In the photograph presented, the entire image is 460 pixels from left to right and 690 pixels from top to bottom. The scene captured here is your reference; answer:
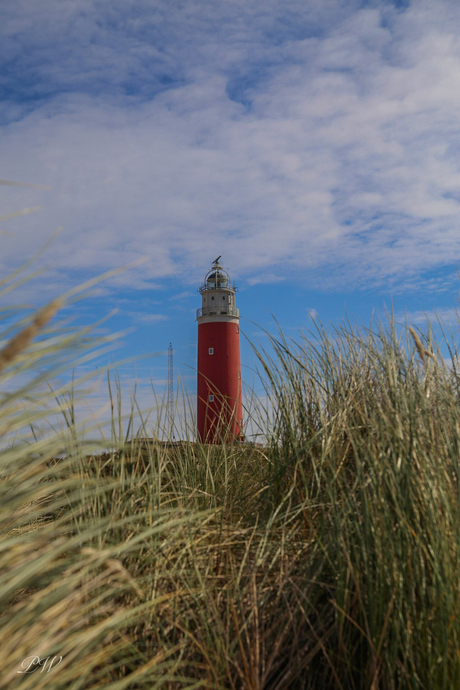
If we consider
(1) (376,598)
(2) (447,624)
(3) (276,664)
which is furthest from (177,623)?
(2) (447,624)

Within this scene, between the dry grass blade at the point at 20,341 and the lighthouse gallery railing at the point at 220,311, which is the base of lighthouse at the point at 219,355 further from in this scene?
the dry grass blade at the point at 20,341

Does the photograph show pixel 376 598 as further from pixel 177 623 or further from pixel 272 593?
pixel 177 623

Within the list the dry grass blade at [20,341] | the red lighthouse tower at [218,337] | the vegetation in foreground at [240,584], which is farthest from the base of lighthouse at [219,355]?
the dry grass blade at [20,341]

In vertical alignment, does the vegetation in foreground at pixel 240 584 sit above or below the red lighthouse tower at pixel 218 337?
below

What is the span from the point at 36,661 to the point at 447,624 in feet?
3.25

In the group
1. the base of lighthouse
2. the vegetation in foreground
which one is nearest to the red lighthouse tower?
the base of lighthouse

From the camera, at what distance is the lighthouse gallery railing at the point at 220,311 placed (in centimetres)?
1996

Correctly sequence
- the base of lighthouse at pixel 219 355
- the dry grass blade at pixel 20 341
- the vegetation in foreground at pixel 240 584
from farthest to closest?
1. the base of lighthouse at pixel 219 355
2. the vegetation in foreground at pixel 240 584
3. the dry grass blade at pixel 20 341

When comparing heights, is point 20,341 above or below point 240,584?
above

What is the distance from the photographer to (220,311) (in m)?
20.0

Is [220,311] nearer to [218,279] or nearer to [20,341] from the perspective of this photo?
[218,279]

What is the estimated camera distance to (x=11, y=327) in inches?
47.3

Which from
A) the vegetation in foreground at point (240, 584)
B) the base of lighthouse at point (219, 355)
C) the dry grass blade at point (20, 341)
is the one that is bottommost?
the vegetation in foreground at point (240, 584)

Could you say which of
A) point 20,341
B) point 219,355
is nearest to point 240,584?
point 20,341
